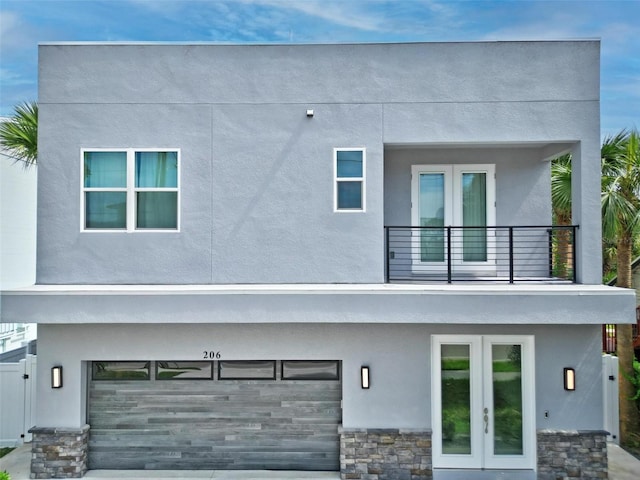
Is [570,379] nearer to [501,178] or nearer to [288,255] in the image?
[501,178]

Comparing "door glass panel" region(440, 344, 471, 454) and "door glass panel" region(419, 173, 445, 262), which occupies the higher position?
"door glass panel" region(419, 173, 445, 262)

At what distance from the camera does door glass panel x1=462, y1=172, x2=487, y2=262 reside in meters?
9.79

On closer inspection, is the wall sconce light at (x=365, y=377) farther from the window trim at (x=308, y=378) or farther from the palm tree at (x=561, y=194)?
the palm tree at (x=561, y=194)

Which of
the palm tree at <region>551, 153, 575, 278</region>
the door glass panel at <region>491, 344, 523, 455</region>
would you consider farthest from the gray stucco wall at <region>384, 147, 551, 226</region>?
the door glass panel at <region>491, 344, 523, 455</region>

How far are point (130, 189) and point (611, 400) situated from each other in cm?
1120

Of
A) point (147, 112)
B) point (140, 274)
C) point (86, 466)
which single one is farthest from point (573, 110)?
point (86, 466)

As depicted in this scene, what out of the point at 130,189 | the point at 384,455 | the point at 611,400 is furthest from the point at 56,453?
the point at 611,400

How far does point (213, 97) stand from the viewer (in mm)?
8875

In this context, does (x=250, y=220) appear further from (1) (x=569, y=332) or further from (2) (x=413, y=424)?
Result: (1) (x=569, y=332)

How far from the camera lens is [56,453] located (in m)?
8.73

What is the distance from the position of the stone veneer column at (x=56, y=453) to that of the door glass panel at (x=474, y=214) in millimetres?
8578

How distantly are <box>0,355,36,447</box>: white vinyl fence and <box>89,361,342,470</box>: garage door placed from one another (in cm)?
223

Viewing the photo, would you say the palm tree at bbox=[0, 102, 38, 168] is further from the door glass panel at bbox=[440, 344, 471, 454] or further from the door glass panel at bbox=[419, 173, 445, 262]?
the door glass panel at bbox=[440, 344, 471, 454]

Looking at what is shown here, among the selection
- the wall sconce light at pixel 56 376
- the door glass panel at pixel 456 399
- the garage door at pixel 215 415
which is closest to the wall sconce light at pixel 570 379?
the door glass panel at pixel 456 399
